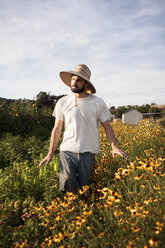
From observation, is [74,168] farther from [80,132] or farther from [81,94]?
[81,94]

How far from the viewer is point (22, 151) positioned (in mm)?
5496

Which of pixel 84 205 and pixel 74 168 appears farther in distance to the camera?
pixel 74 168

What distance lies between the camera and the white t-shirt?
8.68 feet

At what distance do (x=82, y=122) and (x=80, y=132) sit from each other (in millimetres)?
125

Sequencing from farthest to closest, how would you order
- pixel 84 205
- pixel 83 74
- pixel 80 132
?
pixel 83 74, pixel 80 132, pixel 84 205

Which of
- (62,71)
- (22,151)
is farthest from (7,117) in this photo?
(62,71)

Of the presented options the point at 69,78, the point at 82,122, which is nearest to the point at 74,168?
the point at 82,122

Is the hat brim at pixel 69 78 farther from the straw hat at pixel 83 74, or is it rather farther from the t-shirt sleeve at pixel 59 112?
the t-shirt sleeve at pixel 59 112

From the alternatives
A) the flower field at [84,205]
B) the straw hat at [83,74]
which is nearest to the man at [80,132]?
the straw hat at [83,74]

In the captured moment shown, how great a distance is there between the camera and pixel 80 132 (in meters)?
2.65

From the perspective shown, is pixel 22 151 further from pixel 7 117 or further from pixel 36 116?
pixel 36 116

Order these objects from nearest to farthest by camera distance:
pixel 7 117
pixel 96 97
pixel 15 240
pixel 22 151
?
1. pixel 15 240
2. pixel 96 97
3. pixel 22 151
4. pixel 7 117

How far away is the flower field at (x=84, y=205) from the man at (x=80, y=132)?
8.1 inches

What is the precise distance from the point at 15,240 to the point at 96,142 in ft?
4.62
